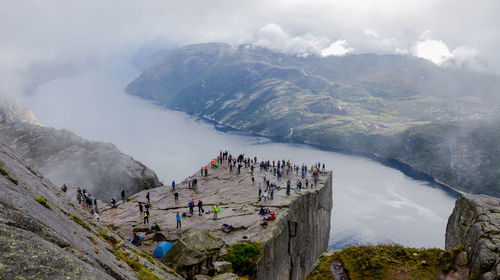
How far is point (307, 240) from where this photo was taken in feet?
194

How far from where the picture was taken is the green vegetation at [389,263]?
2033 centimetres

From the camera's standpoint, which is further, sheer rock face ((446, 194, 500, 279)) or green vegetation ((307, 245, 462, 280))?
green vegetation ((307, 245, 462, 280))

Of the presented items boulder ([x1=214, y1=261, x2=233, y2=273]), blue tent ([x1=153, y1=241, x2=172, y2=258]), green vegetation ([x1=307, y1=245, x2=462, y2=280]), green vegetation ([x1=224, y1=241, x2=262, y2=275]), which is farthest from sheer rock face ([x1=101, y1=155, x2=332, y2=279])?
green vegetation ([x1=307, y1=245, x2=462, y2=280])

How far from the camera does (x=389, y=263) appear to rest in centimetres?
2109

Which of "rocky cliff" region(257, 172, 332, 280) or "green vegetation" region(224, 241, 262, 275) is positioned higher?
"green vegetation" region(224, 241, 262, 275)

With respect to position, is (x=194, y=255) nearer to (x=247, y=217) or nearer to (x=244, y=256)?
(x=244, y=256)

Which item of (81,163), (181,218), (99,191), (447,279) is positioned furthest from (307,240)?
(81,163)

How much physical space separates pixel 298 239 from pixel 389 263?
106 ft

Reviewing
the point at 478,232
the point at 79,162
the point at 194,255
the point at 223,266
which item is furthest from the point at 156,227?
the point at 79,162

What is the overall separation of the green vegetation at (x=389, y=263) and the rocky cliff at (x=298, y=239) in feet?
47.2

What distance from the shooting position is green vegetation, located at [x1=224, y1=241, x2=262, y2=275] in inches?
1231

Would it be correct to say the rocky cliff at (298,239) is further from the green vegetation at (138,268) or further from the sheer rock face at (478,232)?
the sheer rock face at (478,232)

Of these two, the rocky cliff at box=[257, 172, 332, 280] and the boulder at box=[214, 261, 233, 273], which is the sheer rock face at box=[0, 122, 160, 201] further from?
the boulder at box=[214, 261, 233, 273]

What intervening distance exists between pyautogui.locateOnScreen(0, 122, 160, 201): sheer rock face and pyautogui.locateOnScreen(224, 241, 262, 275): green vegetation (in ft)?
154
